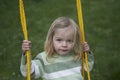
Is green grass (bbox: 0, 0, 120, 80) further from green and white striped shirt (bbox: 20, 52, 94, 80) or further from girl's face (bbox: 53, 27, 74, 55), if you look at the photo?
girl's face (bbox: 53, 27, 74, 55)

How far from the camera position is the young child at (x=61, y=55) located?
318 centimetres

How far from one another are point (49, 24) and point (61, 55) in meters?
3.45

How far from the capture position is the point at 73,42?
3.22 meters

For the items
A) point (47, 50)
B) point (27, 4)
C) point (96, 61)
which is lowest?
point (96, 61)

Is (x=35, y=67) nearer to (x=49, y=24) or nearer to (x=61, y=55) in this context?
(x=61, y=55)

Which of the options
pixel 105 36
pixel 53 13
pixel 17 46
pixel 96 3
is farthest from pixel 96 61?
pixel 96 3

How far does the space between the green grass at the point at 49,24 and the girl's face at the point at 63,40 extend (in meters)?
1.97

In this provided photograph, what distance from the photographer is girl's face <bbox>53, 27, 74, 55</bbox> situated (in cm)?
315

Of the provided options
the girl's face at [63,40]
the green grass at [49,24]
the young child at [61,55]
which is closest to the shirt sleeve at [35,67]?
the young child at [61,55]

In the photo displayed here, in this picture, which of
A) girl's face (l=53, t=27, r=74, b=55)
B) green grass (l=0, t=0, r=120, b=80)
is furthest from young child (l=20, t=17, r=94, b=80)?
green grass (l=0, t=0, r=120, b=80)

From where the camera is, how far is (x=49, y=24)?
21.9 ft

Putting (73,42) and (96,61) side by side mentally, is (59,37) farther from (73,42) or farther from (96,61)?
(96,61)

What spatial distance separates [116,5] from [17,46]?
7.65 ft

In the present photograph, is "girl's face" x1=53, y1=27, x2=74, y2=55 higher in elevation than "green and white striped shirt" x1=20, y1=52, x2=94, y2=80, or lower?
higher
